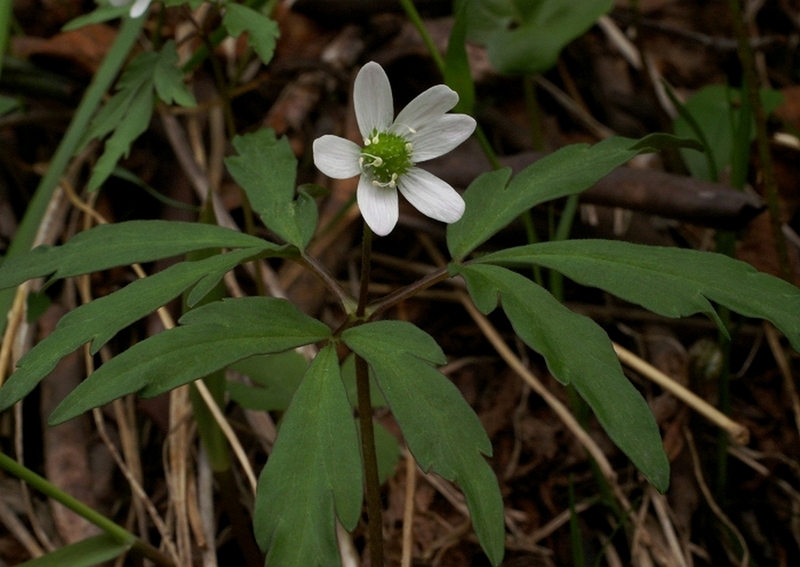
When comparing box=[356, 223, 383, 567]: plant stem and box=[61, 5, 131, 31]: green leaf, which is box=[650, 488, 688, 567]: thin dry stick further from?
box=[61, 5, 131, 31]: green leaf

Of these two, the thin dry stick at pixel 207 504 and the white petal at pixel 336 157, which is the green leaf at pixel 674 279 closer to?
the white petal at pixel 336 157

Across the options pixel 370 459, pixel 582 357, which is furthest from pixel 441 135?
pixel 370 459

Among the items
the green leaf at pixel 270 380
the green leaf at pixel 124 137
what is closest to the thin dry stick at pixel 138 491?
the green leaf at pixel 270 380

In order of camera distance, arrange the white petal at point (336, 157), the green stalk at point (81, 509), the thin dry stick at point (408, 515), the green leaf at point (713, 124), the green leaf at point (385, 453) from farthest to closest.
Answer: the green leaf at point (713, 124) → the green leaf at point (385, 453) → the thin dry stick at point (408, 515) → the green stalk at point (81, 509) → the white petal at point (336, 157)

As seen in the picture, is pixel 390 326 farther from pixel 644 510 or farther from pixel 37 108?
pixel 37 108

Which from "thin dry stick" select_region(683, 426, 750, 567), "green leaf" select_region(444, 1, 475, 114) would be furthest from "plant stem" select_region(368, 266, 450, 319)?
"thin dry stick" select_region(683, 426, 750, 567)

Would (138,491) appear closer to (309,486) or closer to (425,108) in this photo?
(309,486)
